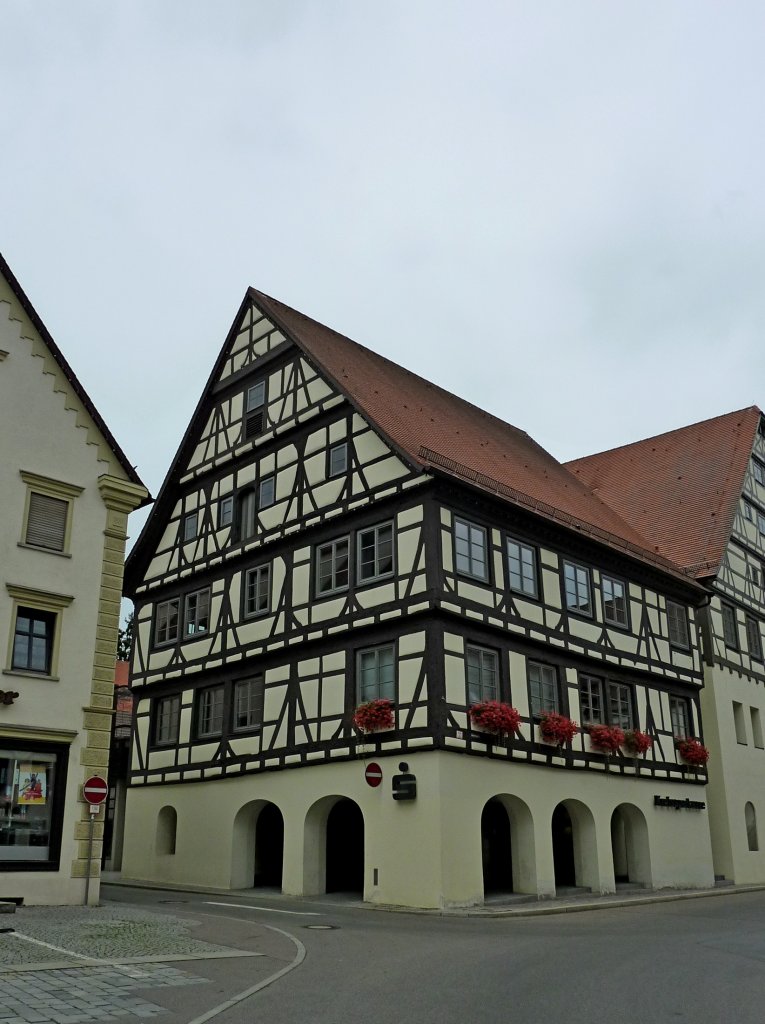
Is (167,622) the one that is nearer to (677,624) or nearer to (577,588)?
(577,588)

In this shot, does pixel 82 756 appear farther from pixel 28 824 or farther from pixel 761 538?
pixel 761 538

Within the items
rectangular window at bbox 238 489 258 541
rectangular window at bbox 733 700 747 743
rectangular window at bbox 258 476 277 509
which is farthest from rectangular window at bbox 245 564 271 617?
rectangular window at bbox 733 700 747 743

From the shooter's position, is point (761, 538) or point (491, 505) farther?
point (761, 538)

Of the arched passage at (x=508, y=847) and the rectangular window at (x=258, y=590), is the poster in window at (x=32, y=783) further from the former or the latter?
the arched passage at (x=508, y=847)

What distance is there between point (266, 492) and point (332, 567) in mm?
4179

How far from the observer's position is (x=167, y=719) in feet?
99.0

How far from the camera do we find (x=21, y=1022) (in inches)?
326

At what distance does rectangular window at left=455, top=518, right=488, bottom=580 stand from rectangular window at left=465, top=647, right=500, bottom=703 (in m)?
1.78

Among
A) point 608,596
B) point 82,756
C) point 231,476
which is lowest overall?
point 82,756

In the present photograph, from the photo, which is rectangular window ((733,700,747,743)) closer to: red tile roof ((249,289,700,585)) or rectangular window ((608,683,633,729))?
red tile roof ((249,289,700,585))

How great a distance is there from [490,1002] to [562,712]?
16.3 m

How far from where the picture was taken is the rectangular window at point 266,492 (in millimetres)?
28688

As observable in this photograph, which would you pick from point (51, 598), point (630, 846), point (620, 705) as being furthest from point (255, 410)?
point (630, 846)

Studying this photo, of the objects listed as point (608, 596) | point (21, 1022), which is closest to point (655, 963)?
point (21, 1022)
